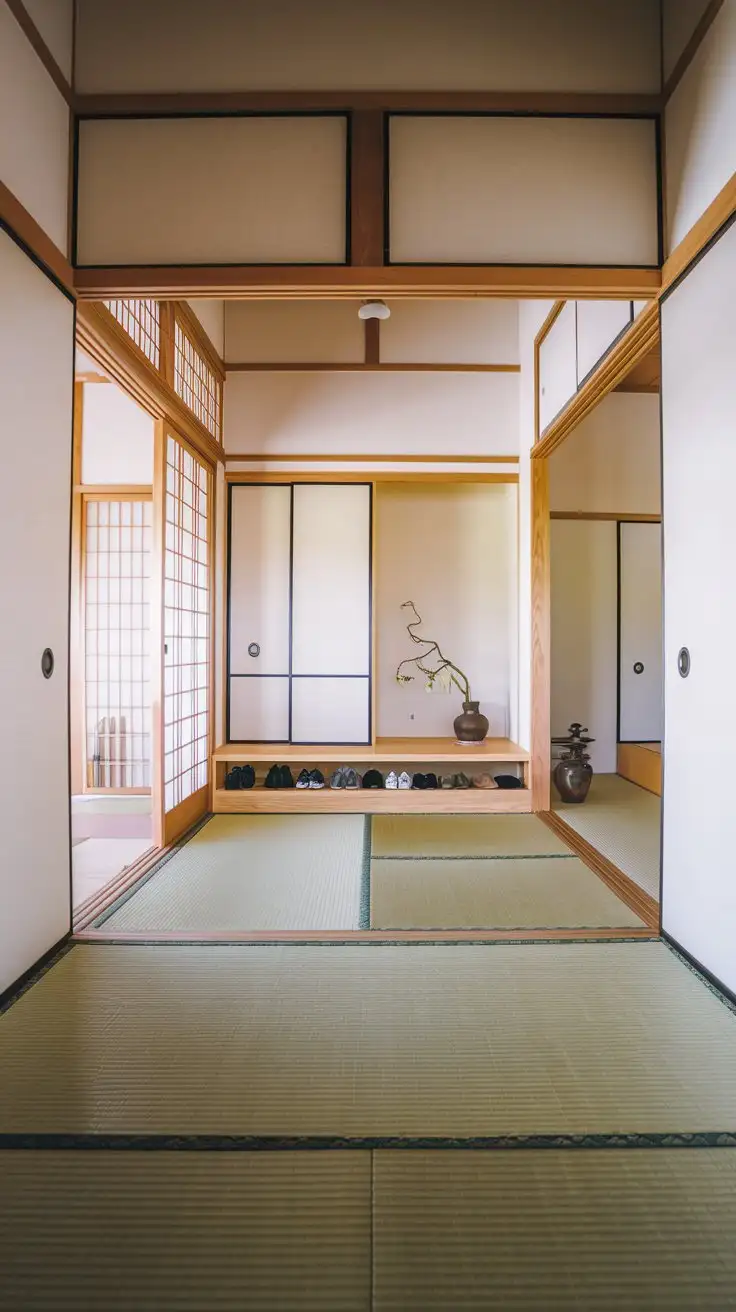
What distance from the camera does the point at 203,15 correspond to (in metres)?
2.69

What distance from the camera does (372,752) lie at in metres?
5.03

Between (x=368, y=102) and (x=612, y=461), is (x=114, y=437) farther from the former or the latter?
(x=612, y=461)

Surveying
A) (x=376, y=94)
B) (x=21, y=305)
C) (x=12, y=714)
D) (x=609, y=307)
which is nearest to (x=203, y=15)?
(x=376, y=94)

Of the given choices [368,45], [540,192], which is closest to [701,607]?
[540,192]

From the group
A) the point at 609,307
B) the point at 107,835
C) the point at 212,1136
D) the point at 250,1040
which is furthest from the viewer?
the point at 107,835

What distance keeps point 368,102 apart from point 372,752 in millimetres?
3749

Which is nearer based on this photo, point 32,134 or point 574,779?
point 32,134

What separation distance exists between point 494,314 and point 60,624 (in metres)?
4.32

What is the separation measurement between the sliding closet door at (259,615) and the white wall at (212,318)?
1093 millimetres

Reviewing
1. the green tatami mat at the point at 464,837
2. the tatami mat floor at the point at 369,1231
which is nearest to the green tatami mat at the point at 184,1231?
the tatami mat floor at the point at 369,1231

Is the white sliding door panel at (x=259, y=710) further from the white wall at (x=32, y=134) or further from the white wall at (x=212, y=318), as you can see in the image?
the white wall at (x=32, y=134)

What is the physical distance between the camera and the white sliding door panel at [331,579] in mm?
5344

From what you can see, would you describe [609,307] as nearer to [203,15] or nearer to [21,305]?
[203,15]

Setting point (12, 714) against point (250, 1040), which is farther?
point (12, 714)
